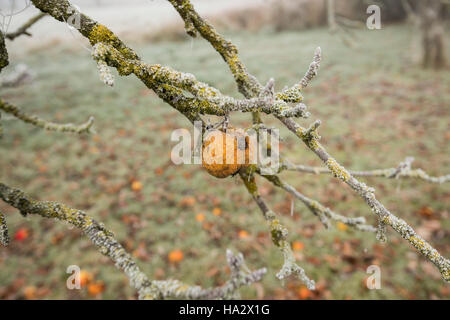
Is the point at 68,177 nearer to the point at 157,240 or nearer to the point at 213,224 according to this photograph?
the point at 157,240

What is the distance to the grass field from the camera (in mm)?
3572

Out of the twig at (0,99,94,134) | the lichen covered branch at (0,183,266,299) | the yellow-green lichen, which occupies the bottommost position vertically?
the lichen covered branch at (0,183,266,299)

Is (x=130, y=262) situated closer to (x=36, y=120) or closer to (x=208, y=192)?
(x=36, y=120)

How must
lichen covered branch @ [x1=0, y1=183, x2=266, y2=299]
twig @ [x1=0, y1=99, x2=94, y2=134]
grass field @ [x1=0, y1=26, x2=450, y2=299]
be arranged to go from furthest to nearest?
grass field @ [x1=0, y1=26, x2=450, y2=299] → twig @ [x1=0, y1=99, x2=94, y2=134] → lichen covered branch @ [x1=0, y1=183, x2=266, y2=299]

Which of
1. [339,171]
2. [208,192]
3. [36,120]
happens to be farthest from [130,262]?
[208,192]

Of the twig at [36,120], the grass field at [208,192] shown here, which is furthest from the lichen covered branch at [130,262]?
the grass field at [208,192]

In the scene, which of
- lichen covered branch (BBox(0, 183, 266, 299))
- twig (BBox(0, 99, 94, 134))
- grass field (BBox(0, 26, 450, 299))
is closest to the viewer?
lichen covered branch (BBox(0, 183, 266, 299))

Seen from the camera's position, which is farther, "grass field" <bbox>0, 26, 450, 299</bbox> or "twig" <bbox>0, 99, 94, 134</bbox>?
"grass field" <bbox>0, 26, 450, 299</bbox>

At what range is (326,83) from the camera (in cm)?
881

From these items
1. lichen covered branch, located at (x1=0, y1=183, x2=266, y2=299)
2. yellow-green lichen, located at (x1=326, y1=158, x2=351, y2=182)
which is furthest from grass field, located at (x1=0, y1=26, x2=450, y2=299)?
lichen covered branch, located at (x1=0, y1=183, x2=266, y2=299)

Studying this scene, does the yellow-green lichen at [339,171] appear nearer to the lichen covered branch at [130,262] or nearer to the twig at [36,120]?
the lichen covered branch at [130,262]

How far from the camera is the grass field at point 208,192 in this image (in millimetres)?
3572

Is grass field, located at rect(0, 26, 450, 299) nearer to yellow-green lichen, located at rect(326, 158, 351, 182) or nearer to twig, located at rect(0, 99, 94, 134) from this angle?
yellow-green lichen, located at rect(326, 158, 351, 182)
